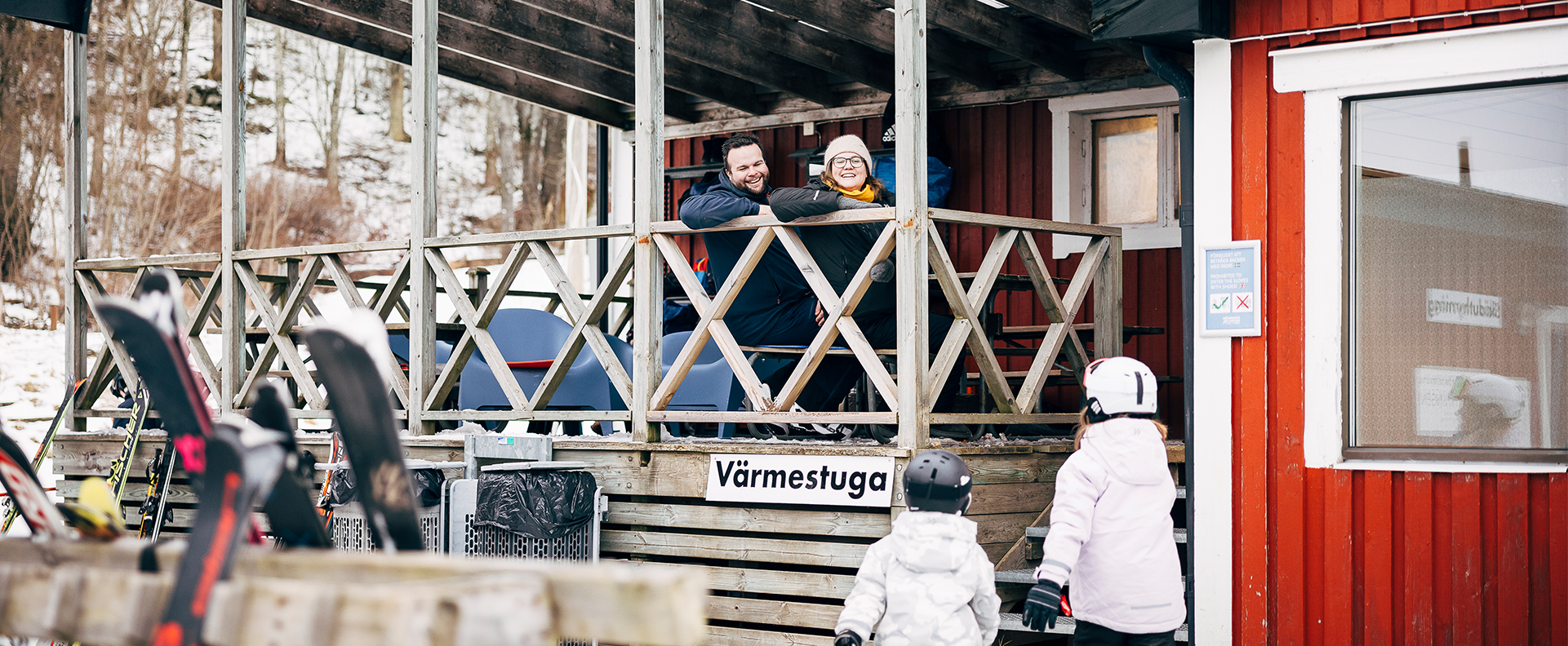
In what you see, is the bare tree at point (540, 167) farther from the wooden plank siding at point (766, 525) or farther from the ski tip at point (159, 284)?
the ski tip at point (159, 284)

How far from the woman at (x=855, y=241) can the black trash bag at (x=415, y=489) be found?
198 cm

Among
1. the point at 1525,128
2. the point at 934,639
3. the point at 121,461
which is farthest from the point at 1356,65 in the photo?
the point at 121,461

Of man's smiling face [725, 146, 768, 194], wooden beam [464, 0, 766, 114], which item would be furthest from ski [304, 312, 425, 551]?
wooden beam [464, 0, 766, 114]

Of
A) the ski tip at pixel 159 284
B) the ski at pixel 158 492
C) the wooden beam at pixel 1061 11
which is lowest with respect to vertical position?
the ski at pixel 158 492

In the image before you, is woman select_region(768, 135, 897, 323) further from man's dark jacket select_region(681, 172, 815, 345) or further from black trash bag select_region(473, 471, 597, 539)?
black trash bag select_region(473, 471, 597, 539)

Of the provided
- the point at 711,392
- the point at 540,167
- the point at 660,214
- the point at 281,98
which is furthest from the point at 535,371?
the point at 540,167

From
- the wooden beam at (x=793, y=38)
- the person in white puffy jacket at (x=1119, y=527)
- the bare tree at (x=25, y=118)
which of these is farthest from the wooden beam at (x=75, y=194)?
the bare tree at (x=25, y=118)

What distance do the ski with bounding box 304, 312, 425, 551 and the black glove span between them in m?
2.18

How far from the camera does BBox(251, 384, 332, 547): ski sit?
2.46 meters

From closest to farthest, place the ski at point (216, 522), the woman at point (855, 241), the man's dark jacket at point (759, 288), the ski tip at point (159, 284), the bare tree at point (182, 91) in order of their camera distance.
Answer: the ski at point (216, 522) → the ski tip at point (159, 284) → the woman at point (855, 241) → the man's dark jacket at point (759, 288) → the bare tree at point (182, 91)

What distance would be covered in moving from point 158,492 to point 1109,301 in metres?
5.40

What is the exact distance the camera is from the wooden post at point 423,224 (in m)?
6.70

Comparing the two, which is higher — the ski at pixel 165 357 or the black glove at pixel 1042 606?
the ski at pixel 165 357

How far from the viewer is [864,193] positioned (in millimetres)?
6016
